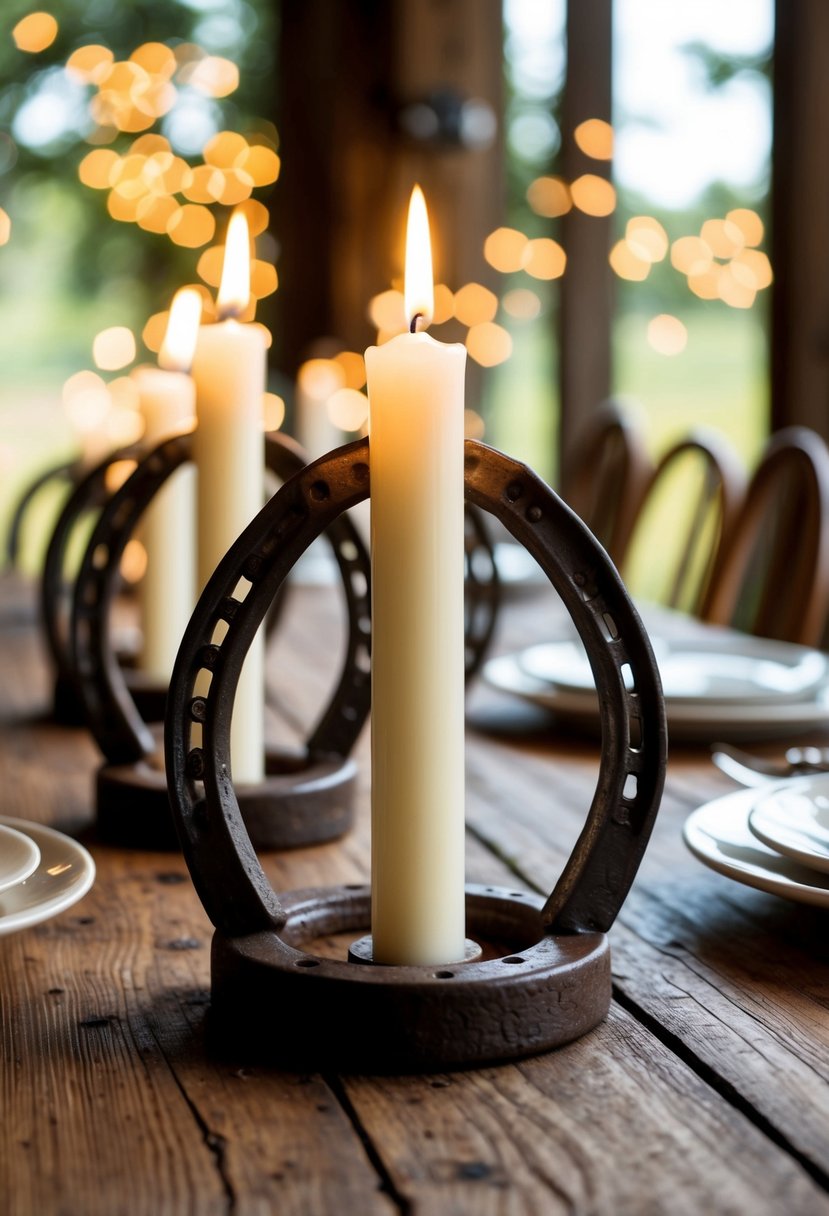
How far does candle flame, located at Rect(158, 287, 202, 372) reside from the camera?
1.13 m

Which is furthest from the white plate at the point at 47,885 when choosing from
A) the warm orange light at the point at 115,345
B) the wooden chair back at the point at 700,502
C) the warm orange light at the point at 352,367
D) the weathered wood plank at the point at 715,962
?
the warm orange light at the point at 115,345

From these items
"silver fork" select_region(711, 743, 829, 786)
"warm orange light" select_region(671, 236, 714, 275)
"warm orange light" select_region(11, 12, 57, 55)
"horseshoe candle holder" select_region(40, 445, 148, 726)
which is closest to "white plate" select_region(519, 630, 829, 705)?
"silver fork" select_region(711, 743, 829, 786)

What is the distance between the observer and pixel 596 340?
333 cm

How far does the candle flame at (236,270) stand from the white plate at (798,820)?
0.40m

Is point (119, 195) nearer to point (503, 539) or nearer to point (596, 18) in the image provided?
point (596, 18)

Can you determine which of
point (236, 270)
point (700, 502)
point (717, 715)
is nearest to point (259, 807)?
point (236, 270)

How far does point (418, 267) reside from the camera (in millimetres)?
559

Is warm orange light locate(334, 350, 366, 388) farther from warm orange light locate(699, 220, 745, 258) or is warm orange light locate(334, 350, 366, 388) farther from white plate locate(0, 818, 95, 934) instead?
white plate locate(0, 818, 95, 934)

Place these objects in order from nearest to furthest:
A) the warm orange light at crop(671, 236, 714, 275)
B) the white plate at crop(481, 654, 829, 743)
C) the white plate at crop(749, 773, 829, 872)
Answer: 1. the white plate at crop(749, 773, 829, 872)
2. the white plate at crop(481, 654, 829, 743)
3. the warm orange light at crop(671, 236, 714, 275)

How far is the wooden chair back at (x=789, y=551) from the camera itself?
1.59 meters

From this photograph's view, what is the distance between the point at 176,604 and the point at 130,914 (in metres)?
0.52

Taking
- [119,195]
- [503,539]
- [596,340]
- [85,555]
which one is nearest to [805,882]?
[85,555]

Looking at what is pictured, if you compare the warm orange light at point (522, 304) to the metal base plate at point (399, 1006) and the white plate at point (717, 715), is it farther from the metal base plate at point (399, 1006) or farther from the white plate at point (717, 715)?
the metal base plate at point (399, 1006)

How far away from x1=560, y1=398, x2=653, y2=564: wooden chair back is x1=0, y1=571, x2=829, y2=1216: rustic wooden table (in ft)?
4.82
